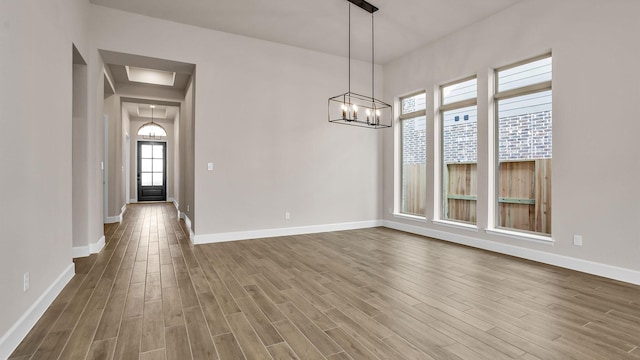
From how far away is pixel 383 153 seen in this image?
264 inches

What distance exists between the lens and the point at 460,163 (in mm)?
5270

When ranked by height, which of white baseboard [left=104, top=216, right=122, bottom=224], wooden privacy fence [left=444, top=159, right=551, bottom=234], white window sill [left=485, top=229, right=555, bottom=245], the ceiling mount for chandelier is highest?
the ceiling mount for chandelier

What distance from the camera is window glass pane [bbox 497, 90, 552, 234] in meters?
4.11

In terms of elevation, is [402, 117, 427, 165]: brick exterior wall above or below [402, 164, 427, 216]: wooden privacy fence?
above

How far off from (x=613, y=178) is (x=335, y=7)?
3.88m

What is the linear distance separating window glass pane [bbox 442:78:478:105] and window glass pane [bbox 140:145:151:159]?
35.5ft

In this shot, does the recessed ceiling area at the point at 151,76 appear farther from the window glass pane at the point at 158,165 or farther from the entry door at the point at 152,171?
the window glass pane at the point at 158,165

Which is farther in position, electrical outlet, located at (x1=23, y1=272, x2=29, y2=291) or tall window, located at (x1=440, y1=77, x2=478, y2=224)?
tall window, located at (x1=440, y1=77, x2=478, y2=224)

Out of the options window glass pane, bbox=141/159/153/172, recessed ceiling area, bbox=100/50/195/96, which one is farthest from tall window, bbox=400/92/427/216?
window glass pane, bbox=141/159/153/172

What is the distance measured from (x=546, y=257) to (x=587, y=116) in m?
Answer: 1.72

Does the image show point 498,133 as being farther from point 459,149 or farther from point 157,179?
point 157,179

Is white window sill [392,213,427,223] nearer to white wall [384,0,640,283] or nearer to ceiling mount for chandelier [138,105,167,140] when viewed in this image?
white wall [384,0,640,283]

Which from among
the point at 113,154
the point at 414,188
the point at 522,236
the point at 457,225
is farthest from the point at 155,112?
the point at 522,236

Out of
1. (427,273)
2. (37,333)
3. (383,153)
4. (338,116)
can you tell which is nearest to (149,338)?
(37,333)
